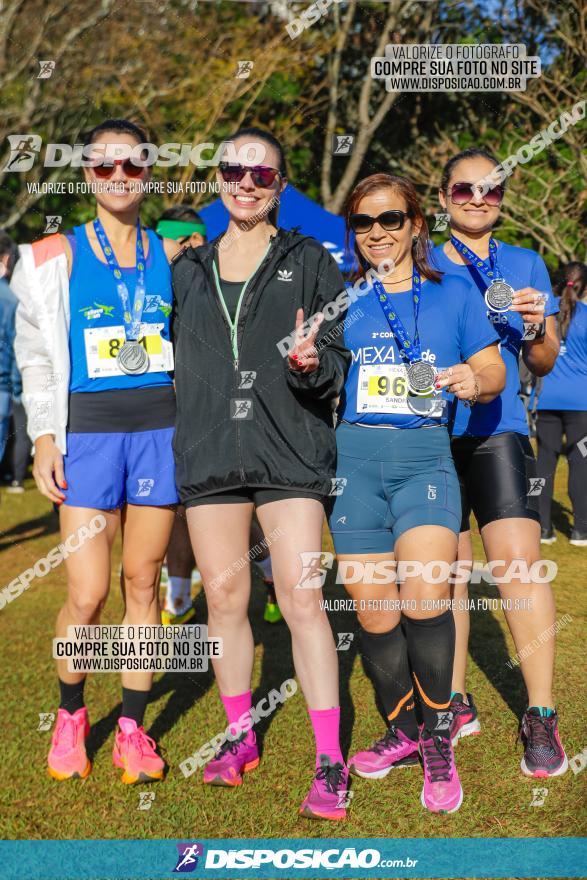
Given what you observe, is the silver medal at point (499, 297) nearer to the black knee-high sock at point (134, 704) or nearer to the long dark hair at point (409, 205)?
the long dark hair at point (409, 205)

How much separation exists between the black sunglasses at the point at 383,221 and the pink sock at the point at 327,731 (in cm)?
173

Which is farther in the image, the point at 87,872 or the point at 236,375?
the point at 236,375

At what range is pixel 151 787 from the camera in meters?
3.28

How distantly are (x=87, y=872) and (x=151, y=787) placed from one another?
55cm

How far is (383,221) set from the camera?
3127 millimetres

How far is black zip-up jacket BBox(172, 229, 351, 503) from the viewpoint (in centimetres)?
303

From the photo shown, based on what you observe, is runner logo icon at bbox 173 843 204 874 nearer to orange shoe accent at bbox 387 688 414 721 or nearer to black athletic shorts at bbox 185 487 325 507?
orange shoe accent at bbox 387 688 414 721

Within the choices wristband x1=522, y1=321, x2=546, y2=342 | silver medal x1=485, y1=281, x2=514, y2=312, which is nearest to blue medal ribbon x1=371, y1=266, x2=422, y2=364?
silver medal x1=485, y1=281, x2=514, y2=312

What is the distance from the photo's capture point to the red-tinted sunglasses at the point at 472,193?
3.44 metres

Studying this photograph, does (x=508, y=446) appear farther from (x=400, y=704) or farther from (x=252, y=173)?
(x=252, y=173)

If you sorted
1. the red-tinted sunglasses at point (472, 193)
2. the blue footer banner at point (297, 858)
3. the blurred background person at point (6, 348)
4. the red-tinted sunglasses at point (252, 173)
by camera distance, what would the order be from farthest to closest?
1. the blurred background person at point (6, 348)
2. the red-tinted sunglasses at point (472, 193)
3. the red-tinted sunglasses at point (252, 173)
4. the blue footer banner at point (297, 858)

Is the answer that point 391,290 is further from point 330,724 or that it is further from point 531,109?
point 531,109

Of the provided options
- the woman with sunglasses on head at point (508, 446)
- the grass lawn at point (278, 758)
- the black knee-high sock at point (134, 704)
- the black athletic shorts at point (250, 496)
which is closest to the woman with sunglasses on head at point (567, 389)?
the grass lawn at point (278, 758)

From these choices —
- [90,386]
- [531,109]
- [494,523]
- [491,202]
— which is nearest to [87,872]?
[90,386]
